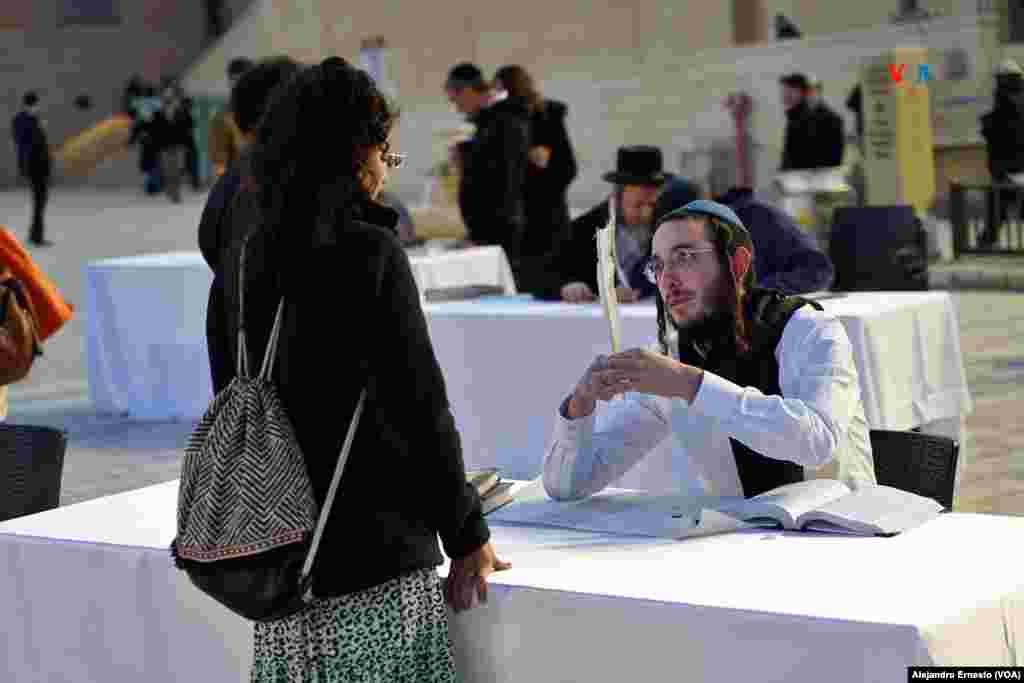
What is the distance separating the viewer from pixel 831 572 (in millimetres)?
2955

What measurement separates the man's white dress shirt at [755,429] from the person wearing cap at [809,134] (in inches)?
483

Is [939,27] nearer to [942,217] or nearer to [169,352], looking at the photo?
[942,217]

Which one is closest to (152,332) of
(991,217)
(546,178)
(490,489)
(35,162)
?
(546,178)

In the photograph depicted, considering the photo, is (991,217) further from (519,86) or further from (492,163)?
(492,163)

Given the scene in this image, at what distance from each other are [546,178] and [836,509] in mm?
7916

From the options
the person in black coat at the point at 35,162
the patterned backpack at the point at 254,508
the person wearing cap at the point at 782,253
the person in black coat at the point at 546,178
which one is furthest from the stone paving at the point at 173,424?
the person in black coat at the point at 35,162

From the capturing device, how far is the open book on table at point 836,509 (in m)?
3.21

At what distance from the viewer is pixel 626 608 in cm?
290

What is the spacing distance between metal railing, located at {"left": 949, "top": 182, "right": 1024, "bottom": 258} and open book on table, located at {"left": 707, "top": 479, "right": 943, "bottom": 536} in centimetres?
1147

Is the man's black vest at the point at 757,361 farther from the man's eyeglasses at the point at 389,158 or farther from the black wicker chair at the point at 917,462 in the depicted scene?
the man's eyeglasses at the point at 389,158

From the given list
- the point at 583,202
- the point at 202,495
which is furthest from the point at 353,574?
the point at 583,202

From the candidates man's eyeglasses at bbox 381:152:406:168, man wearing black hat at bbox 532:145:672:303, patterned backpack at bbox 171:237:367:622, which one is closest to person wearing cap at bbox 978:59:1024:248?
man wearing black hat at bbox 532:145:672:303

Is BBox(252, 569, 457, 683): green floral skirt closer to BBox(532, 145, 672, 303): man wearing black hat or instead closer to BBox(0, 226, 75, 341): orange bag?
BBox(0, 226, 75, 341): orange bag

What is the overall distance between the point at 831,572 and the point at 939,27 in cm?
2056
